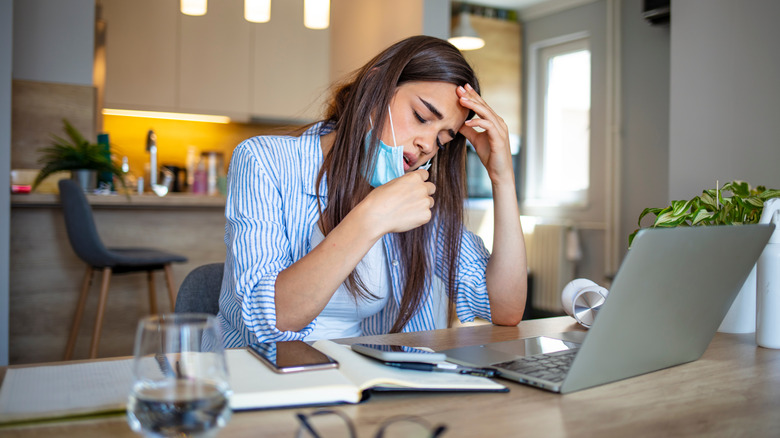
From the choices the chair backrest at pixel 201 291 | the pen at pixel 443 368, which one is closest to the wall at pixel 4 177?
the chair backrest at pixel 201 291

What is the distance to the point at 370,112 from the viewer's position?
1315 millimetres

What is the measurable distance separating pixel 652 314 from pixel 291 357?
0.41 metres

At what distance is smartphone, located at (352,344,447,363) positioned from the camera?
2.39 feet

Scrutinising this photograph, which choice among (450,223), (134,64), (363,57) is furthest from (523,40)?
(450,223)

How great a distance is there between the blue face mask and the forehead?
0.17 ft

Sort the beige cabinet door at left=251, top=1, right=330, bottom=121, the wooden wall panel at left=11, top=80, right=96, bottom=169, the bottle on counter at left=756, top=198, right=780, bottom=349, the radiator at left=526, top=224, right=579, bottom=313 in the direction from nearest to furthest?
1. the bottle on counter at left=756, top=198, right=780, bottom=349
2. the wooden wall panel at left=11, top=80, right=96, bottom=169
3. the beige cabinet door at left=251, top=1, right=330, bottom=121
4. the radiator at left=526, top=224, right=579, bottom=313

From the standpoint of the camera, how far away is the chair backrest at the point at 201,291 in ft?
4.16

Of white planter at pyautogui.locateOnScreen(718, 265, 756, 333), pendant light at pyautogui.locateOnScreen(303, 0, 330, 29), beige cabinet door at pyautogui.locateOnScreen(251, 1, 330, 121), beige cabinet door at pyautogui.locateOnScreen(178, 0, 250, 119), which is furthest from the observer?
beige cabinet door at pyautogui.locateOnScreen(251, 1, 330, 121)

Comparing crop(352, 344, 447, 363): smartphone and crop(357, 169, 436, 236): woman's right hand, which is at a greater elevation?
crop(357, 169, 436, 236): woman's right hand

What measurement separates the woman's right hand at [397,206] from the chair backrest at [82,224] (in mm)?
1949

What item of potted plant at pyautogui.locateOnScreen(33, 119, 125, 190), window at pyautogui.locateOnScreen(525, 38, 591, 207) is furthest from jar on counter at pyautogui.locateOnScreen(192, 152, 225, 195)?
Answer: window at pyautogui.locateOnScreen(525, 38, 591, 207)

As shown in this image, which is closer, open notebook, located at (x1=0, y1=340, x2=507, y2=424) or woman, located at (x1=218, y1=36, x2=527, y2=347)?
open notebook, located at (x1=0, y1=340, x2=507, y2=424)

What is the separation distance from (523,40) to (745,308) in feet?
15.0

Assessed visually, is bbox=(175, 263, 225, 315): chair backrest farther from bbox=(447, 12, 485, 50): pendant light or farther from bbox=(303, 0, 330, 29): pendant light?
bbox=(447, 12, 485, 50): pendant light
